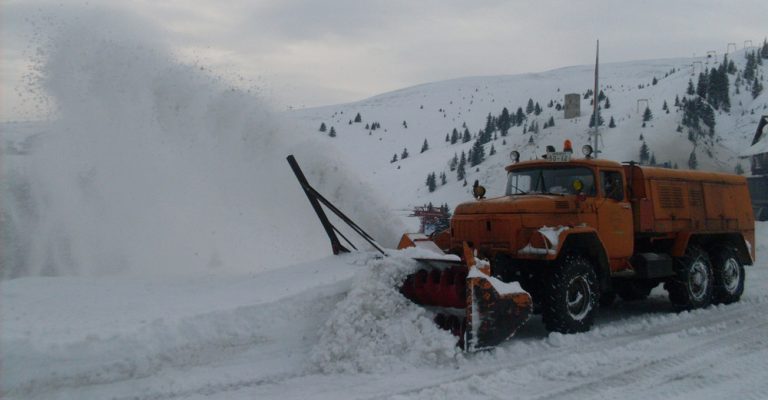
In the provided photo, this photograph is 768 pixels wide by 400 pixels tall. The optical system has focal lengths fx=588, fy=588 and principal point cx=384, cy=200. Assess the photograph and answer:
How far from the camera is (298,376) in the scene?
5.78m

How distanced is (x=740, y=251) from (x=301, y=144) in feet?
27.0

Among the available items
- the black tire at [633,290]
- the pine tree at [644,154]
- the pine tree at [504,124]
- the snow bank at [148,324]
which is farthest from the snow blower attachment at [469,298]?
the pine tree at [504,124]

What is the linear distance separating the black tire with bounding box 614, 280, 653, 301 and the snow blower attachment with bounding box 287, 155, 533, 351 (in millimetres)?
3803

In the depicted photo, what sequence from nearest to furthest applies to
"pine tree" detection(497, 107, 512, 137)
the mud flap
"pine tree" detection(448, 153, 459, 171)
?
the mud flap < "pine tree" detection(448, 153, 459, 171) < "pine tree" detection(497, 107, 512, 137)

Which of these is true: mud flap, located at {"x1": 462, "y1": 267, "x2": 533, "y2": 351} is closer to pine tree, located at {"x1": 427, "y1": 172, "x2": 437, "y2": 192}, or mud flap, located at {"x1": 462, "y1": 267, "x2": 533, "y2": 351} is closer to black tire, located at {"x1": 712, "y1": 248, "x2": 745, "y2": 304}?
black tire, located at {"x1": 712, "y1": 248, "x2": 745, "y2": 304}

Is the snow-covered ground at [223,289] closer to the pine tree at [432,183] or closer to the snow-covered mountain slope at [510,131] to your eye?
the snow-covered mountain slope at [510,131]

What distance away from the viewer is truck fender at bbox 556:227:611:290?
24.3 ft

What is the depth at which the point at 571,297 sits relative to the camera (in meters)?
7.49

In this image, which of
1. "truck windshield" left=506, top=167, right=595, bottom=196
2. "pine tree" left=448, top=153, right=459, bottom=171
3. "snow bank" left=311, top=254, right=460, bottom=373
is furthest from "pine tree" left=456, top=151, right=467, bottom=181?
"snow bank" left=311, top=254, right=460, bottom=373

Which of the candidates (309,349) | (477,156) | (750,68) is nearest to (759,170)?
(477,156)

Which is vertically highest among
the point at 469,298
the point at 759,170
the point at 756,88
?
the point at 756,88

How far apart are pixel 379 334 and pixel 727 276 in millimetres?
7175

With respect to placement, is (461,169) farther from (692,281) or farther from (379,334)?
(379,334)

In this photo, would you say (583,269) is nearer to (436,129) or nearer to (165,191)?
(165,191)
